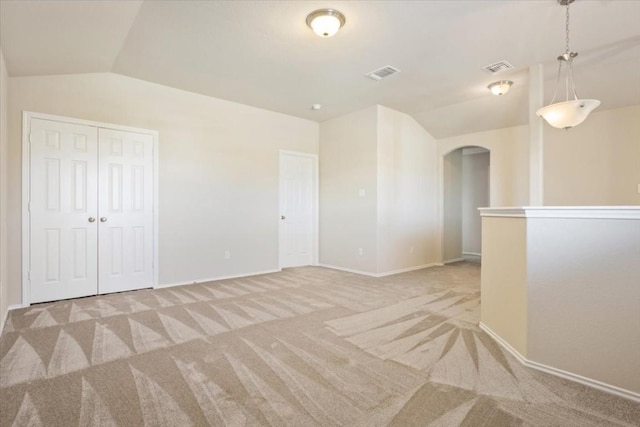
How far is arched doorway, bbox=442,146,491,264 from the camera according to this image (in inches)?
263

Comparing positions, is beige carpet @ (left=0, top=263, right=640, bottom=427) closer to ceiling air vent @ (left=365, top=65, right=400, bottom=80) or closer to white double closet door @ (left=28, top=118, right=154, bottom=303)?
white double closet door @ (left=28, top=118, right=154, bottom=303)

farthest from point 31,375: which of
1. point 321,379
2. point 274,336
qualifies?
point 321,379

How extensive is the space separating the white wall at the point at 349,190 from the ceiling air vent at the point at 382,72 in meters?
1.16

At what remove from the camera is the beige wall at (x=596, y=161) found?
4527mm

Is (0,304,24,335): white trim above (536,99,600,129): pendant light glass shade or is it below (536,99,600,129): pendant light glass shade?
below

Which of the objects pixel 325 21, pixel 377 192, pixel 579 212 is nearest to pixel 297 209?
pixel 377 192

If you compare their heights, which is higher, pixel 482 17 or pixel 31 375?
pixel 482 17

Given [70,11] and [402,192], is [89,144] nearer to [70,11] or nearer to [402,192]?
[70,11]

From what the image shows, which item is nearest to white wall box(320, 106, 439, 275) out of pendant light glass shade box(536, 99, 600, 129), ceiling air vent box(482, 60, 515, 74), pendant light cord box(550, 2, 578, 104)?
ceiling air vent box(482, 60, 515, 74)

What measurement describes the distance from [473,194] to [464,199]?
247mm

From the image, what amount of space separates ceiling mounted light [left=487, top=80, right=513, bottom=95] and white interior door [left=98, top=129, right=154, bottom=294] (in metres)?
4.81

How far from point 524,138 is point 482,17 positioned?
3.50m

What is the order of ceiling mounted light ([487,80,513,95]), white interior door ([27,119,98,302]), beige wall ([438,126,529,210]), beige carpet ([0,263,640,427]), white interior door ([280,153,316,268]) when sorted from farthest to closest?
white interior door ([280,153,316,268]) → beige wall ([438,126,529,210]) → ceiling mounted light ([487,80,513,95]) → white interior door ([27,119,98,302]) → beige carpet ([0,263,640,427])

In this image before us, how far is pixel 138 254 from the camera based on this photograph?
4.24m
